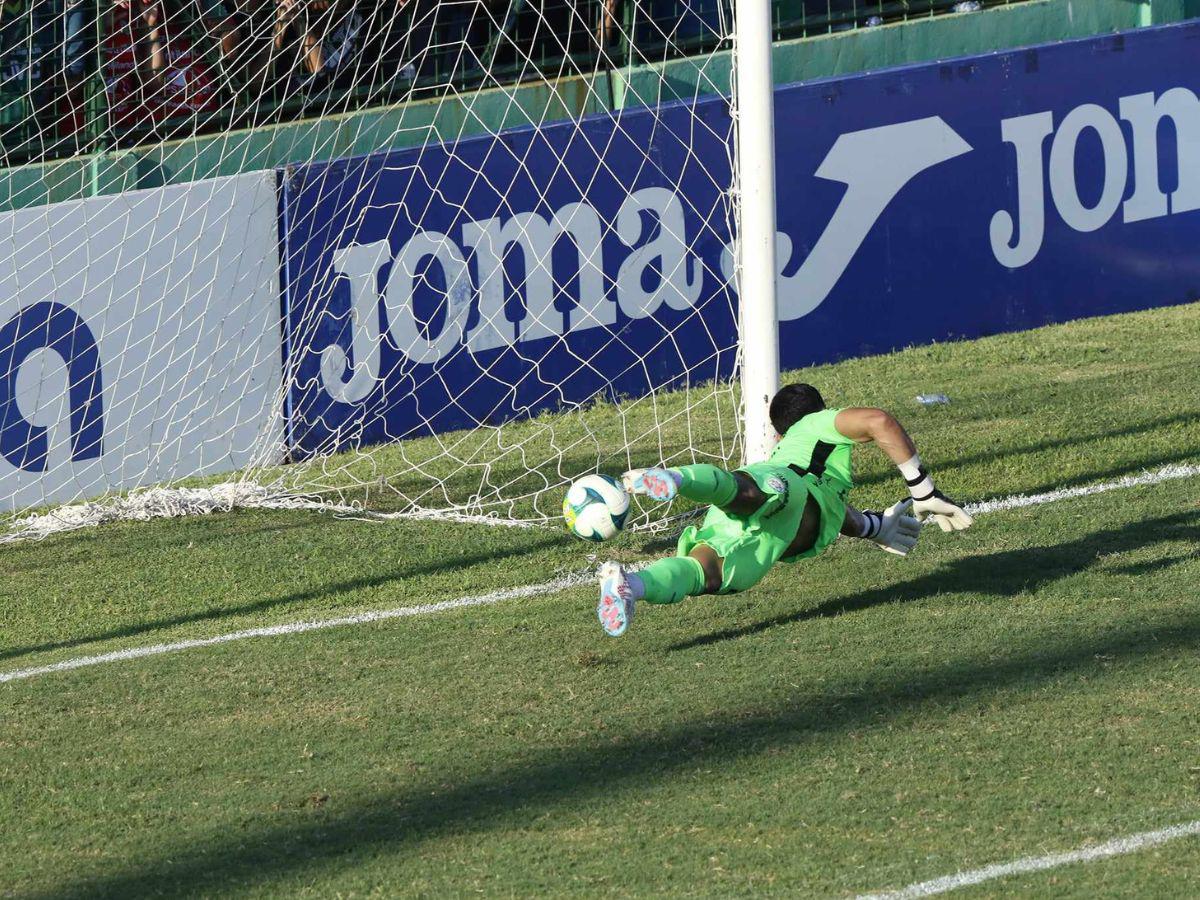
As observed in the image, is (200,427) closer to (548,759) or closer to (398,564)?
(398,564)

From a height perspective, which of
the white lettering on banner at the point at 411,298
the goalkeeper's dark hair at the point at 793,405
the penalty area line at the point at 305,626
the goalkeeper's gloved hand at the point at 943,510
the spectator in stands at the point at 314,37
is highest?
Result: the spectator in stands at the point at 314,37

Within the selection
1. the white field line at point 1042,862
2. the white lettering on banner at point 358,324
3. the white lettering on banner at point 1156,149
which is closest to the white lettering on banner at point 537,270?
the white lettering on banner at point 358,324

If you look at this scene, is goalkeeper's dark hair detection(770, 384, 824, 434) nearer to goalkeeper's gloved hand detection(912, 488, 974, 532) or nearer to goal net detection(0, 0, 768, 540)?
goalkeeper's gloved hand detection(912, 488, 974, 532)

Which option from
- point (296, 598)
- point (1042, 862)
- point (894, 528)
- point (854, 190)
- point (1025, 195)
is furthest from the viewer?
point (1025, 195)

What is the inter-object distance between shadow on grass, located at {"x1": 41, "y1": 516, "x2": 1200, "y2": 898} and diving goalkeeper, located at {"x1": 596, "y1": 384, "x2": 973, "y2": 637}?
21.9 inches

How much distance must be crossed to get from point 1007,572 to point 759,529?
125cm

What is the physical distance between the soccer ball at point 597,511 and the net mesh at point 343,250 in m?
3.37

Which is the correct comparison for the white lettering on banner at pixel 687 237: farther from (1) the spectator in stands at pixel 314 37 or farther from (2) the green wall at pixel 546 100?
(1) the spectator in stands at pixel 314 37

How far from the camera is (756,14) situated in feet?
24.1

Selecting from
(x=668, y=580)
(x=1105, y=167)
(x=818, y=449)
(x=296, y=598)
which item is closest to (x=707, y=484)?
(x=668, y=580)

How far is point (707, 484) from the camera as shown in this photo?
5.81m

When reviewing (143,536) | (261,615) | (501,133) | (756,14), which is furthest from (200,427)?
(756,14)

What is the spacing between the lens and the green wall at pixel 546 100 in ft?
34.0

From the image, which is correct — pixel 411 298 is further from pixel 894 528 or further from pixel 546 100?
pixel 894 528
